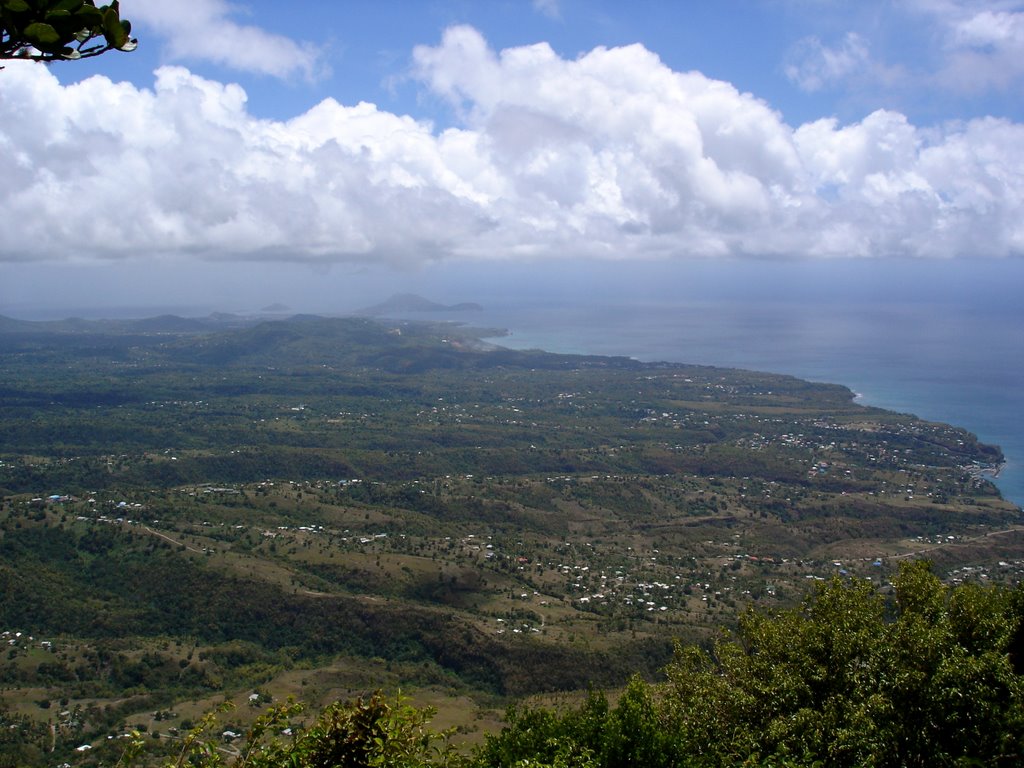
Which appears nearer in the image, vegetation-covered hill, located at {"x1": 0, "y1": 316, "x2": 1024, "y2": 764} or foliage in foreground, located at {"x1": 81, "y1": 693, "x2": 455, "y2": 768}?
foliage in foreground, located at {"x1": 81, "y1": 693, "x2": 455, "y2": 768}

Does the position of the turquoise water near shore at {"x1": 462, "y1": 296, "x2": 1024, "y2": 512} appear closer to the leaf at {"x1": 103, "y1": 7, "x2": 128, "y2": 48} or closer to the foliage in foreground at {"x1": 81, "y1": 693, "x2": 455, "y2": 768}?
the foliage in foreground at {"x1": 81, "y1": 693, "x2": 455, "y2": 768}

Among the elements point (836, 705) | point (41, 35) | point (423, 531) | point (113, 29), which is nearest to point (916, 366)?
point (423, 531)

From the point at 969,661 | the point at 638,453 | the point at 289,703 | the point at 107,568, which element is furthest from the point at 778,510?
the point at 289,703

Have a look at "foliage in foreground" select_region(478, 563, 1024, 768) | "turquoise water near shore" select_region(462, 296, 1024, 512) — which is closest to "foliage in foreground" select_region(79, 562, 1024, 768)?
"foliage in foreground" select_region(478, 563, 1024, 768)

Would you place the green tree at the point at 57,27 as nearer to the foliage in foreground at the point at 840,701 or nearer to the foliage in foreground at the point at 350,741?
the foliage in foreground at the point at 350,741

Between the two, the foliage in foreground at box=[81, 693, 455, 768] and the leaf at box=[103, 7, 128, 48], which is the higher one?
the leaf at box=[103, 7, 128, 48]

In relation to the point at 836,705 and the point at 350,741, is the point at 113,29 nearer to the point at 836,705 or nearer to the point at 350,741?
the point at 350,741
